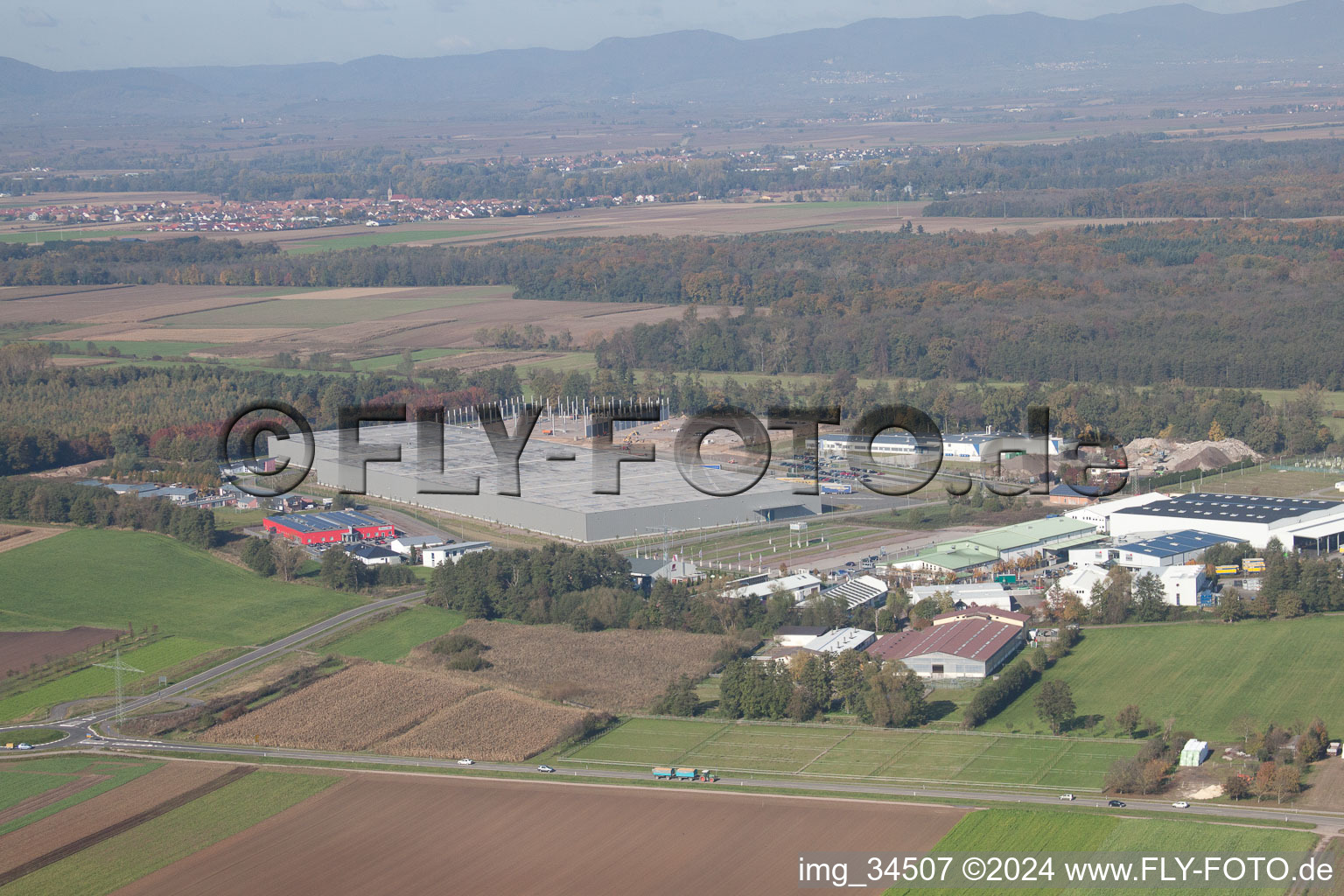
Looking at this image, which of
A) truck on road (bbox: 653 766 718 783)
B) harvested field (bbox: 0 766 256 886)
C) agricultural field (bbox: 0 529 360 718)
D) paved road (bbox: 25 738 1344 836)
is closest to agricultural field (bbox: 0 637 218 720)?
agricultural field (bbox: 0 529 360 718)

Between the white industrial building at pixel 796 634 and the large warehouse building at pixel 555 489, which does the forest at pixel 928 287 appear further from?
the white industrial building at pixel 796 634

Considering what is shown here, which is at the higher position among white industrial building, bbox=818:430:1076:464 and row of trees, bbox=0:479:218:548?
white industrial building, bbox=818:430:1076:464

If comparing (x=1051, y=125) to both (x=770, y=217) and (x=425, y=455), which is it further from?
(x=425, y=455)

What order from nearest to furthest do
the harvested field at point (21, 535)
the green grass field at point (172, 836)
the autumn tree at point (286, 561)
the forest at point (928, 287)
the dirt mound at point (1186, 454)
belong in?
the green grass field at point (172, 836)
the autumn tree at point (286, 561)
the harvested field at point (21, 535)
the dirt mound at point (1186, 454)
the forest at point (928, 287)

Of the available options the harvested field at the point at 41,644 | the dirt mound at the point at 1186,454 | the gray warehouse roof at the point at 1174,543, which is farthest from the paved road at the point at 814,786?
the dirt mound at the point at 1186,454

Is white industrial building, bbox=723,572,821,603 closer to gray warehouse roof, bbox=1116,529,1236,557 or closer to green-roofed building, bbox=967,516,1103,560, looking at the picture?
green-roofed building, bbox=967,516,1103,560

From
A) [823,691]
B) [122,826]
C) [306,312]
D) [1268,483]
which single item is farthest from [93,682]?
[306,312]
